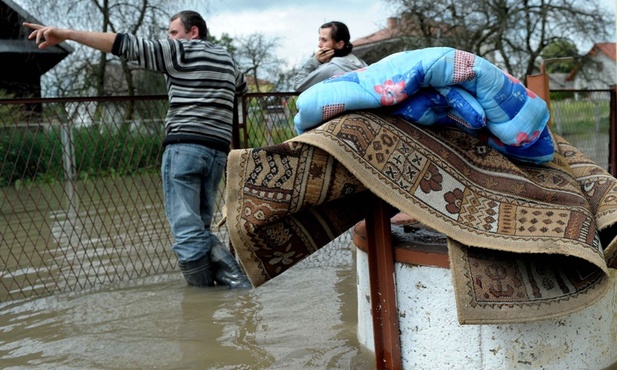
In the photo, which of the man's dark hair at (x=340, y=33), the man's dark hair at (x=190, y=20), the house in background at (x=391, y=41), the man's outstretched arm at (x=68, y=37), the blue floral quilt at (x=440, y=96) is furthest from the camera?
the house in background at (x=391, y=41)

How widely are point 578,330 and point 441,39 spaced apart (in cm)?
2424

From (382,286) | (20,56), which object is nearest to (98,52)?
(20,56)

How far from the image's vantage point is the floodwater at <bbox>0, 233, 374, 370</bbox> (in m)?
3.57

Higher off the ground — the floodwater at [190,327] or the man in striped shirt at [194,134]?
the man in striped shirt at [194,134]

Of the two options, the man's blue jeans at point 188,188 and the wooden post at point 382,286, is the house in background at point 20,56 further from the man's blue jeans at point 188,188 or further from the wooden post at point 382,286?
the wooden post at point 382,286

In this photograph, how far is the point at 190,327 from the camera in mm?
4141

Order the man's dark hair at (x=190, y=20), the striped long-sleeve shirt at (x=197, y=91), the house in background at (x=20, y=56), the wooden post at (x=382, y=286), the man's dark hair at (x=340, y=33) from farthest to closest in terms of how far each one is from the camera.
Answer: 1. the house in background at (x=20, y=56)
2. the man's dark hair at (x=340, y=33)
3. the man's dark hair at (x=190, y=20)
4. the striped long-sleeve shirt at (x=197, y=91)
5. the wooden post at (x=382, y=286)

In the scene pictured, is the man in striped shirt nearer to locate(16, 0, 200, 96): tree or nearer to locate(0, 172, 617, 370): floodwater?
locate(0, 172, 617, 370): floodwater

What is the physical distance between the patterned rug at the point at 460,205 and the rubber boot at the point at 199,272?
2077 mm

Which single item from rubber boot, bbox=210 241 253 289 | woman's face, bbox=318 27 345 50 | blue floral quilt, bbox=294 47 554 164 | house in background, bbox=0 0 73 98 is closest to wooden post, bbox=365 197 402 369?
blue floral quilt, bbox=294 47 554 164

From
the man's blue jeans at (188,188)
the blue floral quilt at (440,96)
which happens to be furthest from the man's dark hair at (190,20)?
the blue floral quilt at (440,96)

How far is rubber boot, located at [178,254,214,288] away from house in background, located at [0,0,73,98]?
53.7 ft

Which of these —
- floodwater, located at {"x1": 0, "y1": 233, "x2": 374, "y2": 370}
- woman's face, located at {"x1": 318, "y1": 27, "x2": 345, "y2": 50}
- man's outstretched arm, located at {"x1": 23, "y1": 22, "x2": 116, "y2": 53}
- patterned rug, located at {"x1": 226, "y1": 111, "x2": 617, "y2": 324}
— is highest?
man's outstretched arm, located at {"x1": 23, "y1": 22, "x2": 116, "y2": 53}

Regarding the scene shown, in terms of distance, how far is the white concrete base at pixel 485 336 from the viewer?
2.84m
